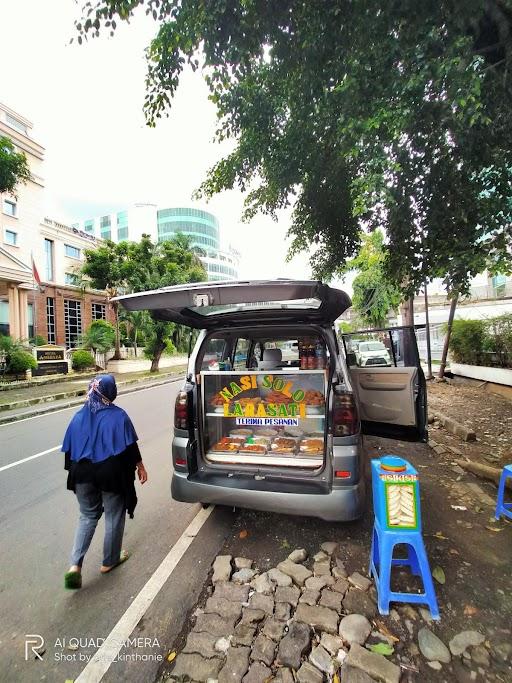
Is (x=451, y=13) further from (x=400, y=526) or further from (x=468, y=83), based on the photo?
(x=400, y=526)

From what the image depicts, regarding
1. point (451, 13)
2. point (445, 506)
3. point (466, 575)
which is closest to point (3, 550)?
point (466, 575)

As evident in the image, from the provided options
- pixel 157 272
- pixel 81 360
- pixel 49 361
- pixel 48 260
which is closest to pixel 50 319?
pixel 48 260

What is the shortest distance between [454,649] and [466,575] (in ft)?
2.39

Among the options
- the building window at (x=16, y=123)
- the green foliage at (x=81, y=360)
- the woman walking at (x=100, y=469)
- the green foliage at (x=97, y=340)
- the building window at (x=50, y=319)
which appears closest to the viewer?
the woman walking at (x=100, y=469)

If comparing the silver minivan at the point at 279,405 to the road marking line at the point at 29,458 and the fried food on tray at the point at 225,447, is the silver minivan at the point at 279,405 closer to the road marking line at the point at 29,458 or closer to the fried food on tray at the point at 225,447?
the fried food on tray at the point at 225,447

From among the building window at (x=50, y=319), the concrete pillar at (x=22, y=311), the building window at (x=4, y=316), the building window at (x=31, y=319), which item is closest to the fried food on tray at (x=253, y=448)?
the concrete pillar at (x=22, y=311)

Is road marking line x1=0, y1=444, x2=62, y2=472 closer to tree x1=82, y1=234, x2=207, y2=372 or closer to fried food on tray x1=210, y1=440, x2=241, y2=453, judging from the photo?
fried food on tray x1=210, y1=440, x2=241, y2=453

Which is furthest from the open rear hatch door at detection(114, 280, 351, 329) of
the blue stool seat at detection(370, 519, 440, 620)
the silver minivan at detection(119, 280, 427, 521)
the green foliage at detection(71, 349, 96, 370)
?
the green foliage at detection(71, 349, 96, 370)

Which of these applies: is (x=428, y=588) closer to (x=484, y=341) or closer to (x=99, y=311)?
(x=484, y=341)

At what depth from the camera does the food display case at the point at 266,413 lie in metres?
3.27

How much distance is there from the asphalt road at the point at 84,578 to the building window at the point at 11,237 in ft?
86.0

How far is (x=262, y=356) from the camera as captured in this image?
4887 mm

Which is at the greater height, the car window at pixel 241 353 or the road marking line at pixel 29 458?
the car window at pixel 241 353

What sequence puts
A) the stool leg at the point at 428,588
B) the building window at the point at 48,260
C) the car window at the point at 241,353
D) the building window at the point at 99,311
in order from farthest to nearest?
the building window at the point at 99,311
the building window at the point at 48,260
the car window at the point at 241,353
the stool leg at the point at 428,588
